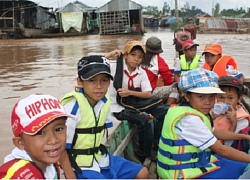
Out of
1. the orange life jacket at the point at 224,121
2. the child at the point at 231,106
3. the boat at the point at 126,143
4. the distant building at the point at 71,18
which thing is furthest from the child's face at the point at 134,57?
the distant building at the point at 71,18

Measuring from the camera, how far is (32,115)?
1.53 m

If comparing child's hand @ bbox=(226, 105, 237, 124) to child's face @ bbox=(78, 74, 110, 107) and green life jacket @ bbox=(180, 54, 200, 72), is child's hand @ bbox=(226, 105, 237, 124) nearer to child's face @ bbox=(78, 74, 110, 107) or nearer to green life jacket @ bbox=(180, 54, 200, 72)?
child's face @ bbox=(78, 74, 110, 107)

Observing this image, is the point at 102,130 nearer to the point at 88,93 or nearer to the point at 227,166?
the point at 88,93

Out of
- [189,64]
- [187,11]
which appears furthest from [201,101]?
[187,11]

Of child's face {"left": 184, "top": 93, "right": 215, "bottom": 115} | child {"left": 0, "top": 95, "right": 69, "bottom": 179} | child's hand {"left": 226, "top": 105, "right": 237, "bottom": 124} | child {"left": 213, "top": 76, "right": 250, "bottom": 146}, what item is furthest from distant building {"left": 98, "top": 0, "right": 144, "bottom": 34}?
child {"left": 0, "top": 95, "right": 69, "bottom": 179}

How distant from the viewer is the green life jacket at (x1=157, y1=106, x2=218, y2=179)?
2102mm

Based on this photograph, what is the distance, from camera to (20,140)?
1606mm

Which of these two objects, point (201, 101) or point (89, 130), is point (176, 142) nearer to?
point (201, 101)

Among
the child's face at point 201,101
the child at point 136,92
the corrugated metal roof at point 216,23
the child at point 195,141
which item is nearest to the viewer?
the child at point 195,141

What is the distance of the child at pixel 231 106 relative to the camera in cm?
265

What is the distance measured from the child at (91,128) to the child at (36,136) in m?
0.42

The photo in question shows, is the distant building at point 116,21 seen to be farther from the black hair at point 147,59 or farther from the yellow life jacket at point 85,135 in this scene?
the yellow life jacket at point 85,135

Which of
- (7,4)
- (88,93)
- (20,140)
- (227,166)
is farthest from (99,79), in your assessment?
(7,4)

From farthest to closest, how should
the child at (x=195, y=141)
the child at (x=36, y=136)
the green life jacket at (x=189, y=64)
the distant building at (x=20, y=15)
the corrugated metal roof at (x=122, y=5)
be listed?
the distant building at (x=20, y=15) → the corrugated metal roof at (x=122, y=5) → the green life jacket at (x=189, y=64) → the child at (x=195, y=141) → the child at (x=36, y=136)
